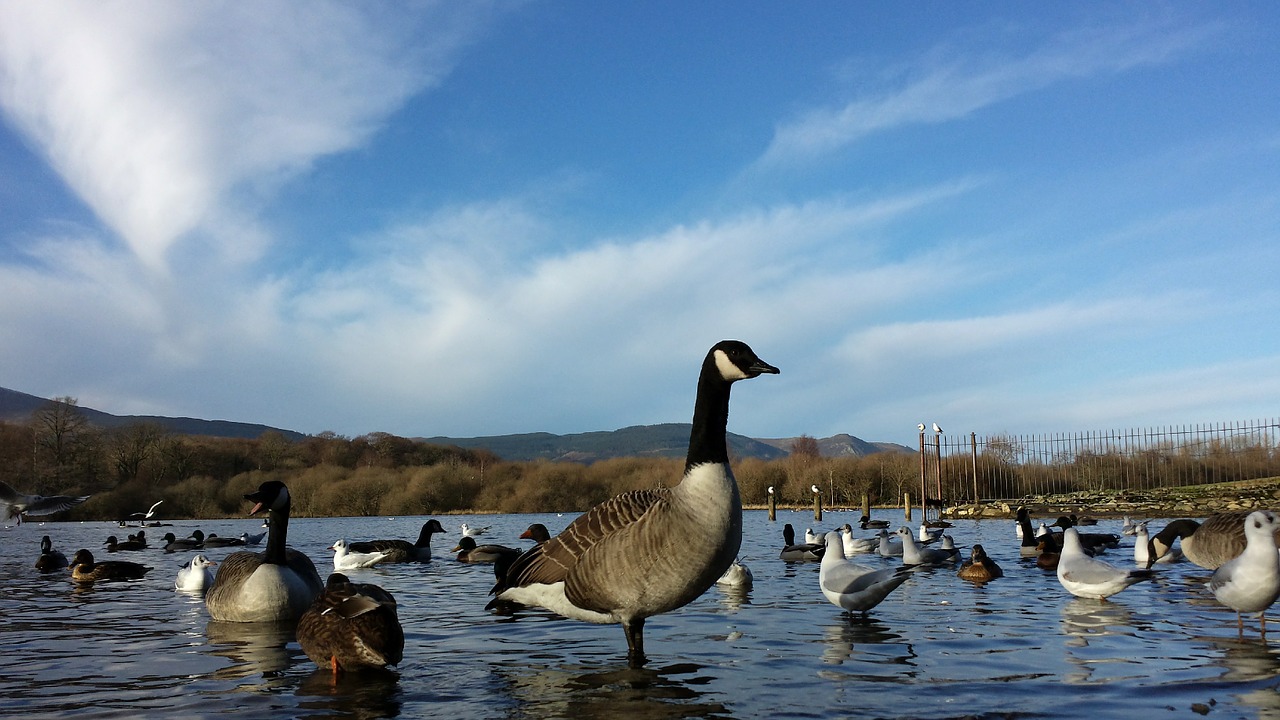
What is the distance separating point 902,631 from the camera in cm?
964

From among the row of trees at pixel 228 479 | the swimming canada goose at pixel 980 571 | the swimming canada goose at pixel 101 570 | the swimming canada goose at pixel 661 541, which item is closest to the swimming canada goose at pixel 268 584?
the swimming canada goose at pixel 661 541

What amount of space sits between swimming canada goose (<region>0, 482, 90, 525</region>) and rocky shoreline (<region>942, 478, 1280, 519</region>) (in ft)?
110

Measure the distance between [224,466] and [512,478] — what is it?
36.1 m

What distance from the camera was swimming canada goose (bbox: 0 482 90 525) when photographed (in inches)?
484

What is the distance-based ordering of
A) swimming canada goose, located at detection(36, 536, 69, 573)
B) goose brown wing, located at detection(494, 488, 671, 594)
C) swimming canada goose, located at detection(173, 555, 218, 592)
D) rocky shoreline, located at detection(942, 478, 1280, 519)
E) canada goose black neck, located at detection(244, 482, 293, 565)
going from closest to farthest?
goose brown wing, located at detection(494, 488, 671, 594) < canada goose black neck, located at detection(244, 482, 293, 565) < swimming canada goose, located at detection(173, 555, 218, 592) < swimming canada goose, located at detection(36, 536, 69, 573) < rocky shoreline, located at detection(942, 478, 1280, 519)

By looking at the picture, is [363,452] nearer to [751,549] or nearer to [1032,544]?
[751,549]

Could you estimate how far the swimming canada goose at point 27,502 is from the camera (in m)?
12.3

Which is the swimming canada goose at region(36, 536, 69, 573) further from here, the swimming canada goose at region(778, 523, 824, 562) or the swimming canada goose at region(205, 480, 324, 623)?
the swimming canada goose at region(778, 523, 824, 562)

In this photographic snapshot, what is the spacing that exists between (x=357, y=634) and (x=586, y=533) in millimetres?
2008

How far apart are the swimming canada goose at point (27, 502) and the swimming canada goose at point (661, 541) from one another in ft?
27.3

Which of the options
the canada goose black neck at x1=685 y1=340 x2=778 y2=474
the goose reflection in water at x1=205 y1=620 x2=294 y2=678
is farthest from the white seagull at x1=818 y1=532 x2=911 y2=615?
the goose reflection in water at x1=205 y1=620 x2=294 y2=678

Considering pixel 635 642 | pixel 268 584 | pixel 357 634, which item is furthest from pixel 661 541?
pixel 268 584

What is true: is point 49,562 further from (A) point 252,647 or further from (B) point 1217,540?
(B) point 1217,540

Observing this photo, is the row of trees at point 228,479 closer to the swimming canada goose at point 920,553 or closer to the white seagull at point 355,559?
the white seagull at point 355,559
